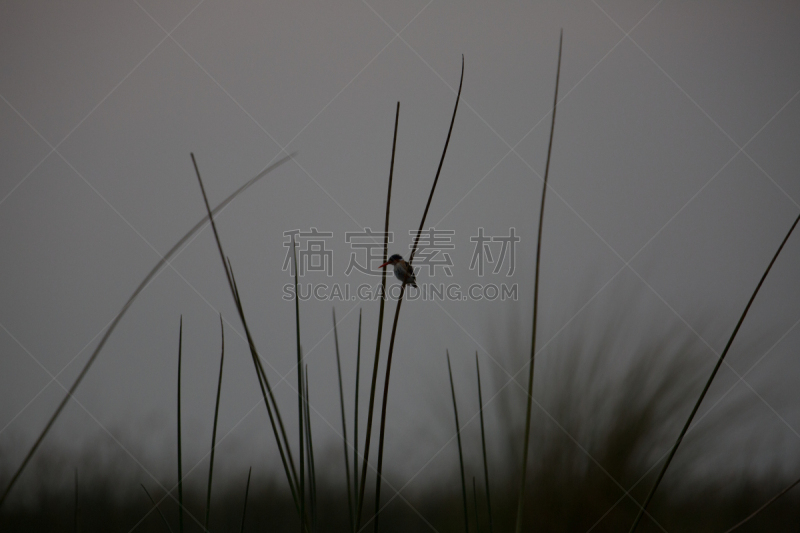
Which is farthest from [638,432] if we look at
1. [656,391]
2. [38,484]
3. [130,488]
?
[38,484]

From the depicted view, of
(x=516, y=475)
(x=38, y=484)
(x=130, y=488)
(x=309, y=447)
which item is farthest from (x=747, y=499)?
(x=38, y=484)

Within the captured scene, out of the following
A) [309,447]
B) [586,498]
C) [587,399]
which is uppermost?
[587,399]

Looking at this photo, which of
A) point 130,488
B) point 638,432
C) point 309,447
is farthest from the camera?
point 130,488

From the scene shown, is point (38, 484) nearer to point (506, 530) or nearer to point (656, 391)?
point (506, 530)

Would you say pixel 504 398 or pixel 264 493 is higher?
pixel 504 398

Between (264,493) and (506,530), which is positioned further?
(264,493)

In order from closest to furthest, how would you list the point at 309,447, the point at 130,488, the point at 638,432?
1. the point at 309,447
2. the point at 638,432
3. the point at 130,488

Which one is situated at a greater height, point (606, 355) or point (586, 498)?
point (606, 355)

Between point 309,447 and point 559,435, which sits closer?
point 309,447

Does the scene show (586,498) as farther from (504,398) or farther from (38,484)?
(38,484)
